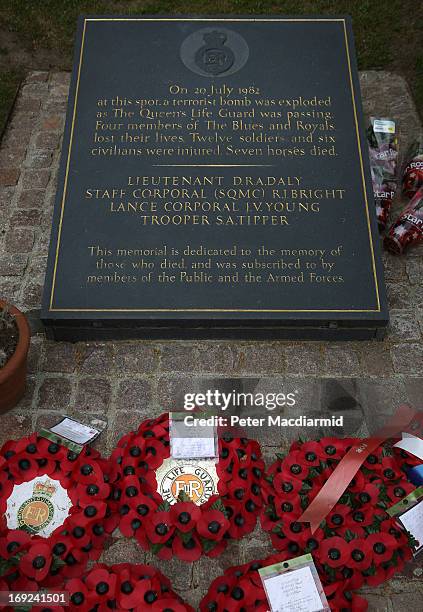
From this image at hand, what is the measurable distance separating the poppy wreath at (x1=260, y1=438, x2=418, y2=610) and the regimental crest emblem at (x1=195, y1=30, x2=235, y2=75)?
3672 mm

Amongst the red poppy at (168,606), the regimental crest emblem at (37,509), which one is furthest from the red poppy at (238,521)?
the regimental crest emblem at (37,509)

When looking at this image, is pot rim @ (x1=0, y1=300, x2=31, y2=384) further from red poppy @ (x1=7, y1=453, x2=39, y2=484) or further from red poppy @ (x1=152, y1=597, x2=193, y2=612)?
red poppy @ (x1=152, y1=597, x2=193, y2=612)

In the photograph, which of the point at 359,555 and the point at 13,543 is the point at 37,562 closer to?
the point at 13,543

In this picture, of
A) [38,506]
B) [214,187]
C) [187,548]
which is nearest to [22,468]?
[38,506]

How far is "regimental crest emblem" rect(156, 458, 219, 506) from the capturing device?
484cm

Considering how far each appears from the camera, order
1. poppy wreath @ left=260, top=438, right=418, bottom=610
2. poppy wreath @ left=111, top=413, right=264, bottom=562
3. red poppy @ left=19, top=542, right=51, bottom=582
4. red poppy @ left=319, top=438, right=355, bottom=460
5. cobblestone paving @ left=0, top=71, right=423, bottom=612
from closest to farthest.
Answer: red poppy @ left=19, top=542, right=51, bottom=582 → poppy wreath @ left=260, top=438, right=418, bottom=610 → poppy wreath @ left=111, top=413, right=264, bottom=562 → red poppy @ left=319, top=438, right=355, bottom=460 → cobblestone paving @ left=0, top=71, right=423, bottom=612

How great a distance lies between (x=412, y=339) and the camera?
589 centimetres

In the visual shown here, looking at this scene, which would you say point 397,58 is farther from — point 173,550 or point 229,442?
point 173,550

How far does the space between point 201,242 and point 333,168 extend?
1.36m

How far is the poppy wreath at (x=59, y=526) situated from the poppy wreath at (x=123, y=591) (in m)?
0.16

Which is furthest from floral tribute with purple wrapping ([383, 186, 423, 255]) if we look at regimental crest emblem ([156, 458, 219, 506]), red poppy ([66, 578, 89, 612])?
red poppy ([66, 578, 89, 612])

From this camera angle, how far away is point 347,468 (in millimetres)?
4930

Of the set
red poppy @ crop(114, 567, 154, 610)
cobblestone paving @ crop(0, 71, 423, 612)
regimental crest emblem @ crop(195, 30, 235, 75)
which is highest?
regimental crest emblem @ crop(195, 30, 235, 75)

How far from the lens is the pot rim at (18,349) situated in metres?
5.03
